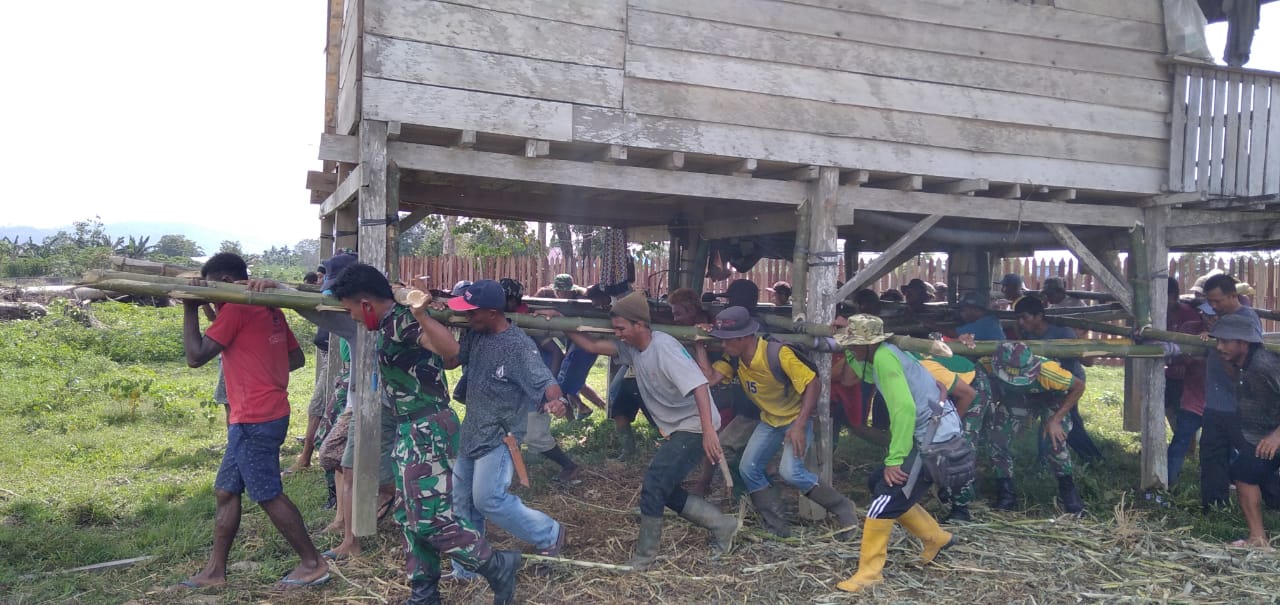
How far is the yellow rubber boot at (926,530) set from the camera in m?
5.50

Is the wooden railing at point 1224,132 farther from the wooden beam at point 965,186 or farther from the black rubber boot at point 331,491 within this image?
the black rubber boot at point 331,491

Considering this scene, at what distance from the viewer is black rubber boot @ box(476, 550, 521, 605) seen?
471 cm

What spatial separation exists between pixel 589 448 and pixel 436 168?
3.74 meters

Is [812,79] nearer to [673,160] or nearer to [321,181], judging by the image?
[673,160]

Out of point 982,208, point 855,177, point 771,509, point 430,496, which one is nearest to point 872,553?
point 771,509

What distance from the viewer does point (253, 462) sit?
5.00 metres

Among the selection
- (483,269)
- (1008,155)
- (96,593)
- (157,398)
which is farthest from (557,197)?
(483,269)

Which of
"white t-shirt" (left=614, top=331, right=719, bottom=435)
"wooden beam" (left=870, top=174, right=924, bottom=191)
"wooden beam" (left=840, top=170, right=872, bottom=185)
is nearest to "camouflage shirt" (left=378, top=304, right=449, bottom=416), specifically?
"white t-shirt" (left=614, top=331, right=719, bottom=435)

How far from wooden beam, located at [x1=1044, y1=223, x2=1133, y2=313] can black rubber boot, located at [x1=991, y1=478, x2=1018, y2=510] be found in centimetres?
223

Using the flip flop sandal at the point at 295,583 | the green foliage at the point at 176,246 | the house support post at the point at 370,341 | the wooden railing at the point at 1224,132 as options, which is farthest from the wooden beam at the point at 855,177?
the green foliage at the point at 176,246

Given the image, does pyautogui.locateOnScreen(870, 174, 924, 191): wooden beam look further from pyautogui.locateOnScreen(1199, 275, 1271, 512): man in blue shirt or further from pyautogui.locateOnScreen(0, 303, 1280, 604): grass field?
pyautogui.locateOnScreen(0, 303, 1280, 604): grass field

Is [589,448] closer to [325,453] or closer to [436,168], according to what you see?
Result: [325,453]

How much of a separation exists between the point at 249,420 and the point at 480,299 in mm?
1490

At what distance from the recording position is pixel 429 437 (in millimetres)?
4652
